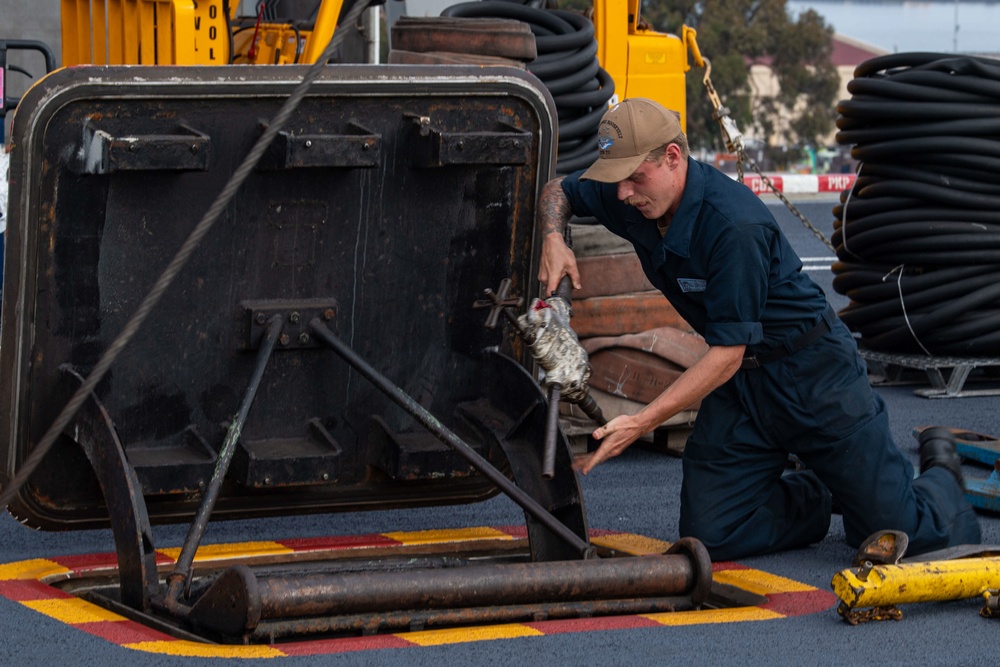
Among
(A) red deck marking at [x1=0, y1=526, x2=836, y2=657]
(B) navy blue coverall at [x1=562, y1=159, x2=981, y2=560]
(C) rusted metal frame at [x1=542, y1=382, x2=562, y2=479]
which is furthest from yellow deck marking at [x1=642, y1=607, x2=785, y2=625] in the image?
(B) navy blue coverall at [x1=562, y1=159, x2=981, y2=560]

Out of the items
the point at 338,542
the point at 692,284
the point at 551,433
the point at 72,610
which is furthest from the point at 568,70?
the point at 72,610

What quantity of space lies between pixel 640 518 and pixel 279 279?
5.56 ft

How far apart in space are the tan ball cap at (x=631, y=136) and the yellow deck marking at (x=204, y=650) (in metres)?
1.61

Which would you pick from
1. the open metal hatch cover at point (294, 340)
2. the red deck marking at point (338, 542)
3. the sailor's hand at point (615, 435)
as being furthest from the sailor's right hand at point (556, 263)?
the red deck marking at point (338, 542)

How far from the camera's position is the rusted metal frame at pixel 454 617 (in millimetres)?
3793

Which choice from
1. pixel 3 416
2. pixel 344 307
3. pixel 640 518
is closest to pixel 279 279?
pixel 344 307

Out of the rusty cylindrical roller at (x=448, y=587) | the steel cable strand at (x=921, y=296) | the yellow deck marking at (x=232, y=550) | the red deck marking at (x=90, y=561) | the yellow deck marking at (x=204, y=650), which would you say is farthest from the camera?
the steel cable strand at (x=921, y=296)

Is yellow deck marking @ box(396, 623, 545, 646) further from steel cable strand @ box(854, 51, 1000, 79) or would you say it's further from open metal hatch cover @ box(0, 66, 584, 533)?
steel cable strand @ box(854, 51, 1000, 79)

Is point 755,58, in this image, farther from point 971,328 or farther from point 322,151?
point 322,151

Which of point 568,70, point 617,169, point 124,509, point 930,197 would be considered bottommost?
point 124,509

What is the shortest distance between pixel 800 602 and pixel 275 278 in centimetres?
177

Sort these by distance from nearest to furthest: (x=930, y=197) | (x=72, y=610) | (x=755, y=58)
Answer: (x=72, y=610), (x=930, y=197), (x=755, y=58)

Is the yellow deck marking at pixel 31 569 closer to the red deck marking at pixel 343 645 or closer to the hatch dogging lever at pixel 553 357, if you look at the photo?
the red deck marking at pixel 343 645

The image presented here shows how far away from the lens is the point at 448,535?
5.01m
